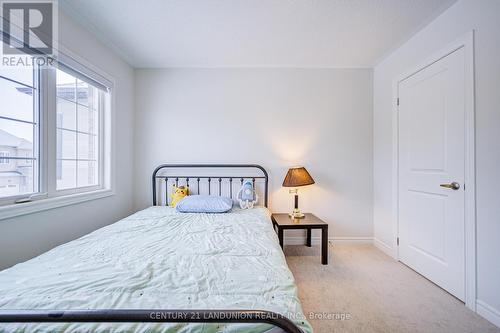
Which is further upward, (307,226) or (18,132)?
(18,132)

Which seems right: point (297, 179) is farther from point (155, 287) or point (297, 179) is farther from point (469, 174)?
point (155, 287)

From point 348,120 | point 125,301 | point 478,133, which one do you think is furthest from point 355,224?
point 125,301

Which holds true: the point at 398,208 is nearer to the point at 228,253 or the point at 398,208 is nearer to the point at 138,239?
the point at 228,253

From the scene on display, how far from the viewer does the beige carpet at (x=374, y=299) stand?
1505 millimetres

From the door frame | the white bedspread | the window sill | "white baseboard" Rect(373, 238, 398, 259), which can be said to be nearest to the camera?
the white bedspread

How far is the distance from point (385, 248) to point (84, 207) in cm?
351

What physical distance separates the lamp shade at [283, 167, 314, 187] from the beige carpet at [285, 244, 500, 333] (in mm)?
902

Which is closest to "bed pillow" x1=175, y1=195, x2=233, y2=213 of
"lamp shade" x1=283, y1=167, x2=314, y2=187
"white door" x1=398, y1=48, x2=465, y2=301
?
"lamp shade" x1=283, y1=167, x2=314, y2=187

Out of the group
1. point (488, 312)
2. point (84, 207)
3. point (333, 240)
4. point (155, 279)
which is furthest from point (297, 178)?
point (84, 207)

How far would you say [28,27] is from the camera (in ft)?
5.12

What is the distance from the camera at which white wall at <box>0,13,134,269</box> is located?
1482mm

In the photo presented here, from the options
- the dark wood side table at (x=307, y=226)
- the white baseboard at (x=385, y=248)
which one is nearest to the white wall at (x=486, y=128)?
the white baseboard at (x=385, y=248)

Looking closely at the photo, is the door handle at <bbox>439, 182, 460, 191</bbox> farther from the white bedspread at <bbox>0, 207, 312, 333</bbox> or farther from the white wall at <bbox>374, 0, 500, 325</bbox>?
the white bedspread at <bbox>0, 207, 312, 333</bbox>

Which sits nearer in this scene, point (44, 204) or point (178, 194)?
point (44, 204)
